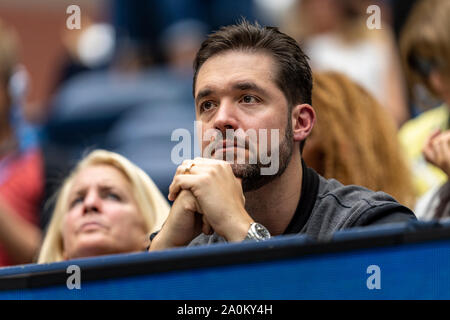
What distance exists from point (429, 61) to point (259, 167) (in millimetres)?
1089

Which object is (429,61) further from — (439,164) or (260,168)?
(260,168)

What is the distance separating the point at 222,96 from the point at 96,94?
241 cm

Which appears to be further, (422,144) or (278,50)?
(422,144)

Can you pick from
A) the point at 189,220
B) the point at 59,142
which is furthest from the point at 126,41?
the point at 189,220

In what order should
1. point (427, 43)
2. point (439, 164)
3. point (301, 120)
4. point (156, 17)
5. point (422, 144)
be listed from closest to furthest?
point (301, 120)
point (439, 164)
point (427, 43)
point (422, 144)
point (156, 17)

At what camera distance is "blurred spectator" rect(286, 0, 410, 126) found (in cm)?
333

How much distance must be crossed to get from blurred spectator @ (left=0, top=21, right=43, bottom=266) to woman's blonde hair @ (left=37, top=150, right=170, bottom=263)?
0.41 m

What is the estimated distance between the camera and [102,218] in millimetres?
2266

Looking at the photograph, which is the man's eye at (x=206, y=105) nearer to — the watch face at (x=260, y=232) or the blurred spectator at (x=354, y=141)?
the watch face at (x=260, y=232)

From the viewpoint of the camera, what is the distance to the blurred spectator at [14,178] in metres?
2.88

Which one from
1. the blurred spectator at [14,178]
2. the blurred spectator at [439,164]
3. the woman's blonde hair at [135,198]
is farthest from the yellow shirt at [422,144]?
the blurred spectator at [14,178]

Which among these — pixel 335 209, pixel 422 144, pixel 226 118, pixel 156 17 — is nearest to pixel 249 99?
pixel 226 118

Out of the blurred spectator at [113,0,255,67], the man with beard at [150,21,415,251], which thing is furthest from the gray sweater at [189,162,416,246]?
the blurred spectator at [113,0,255,67]
